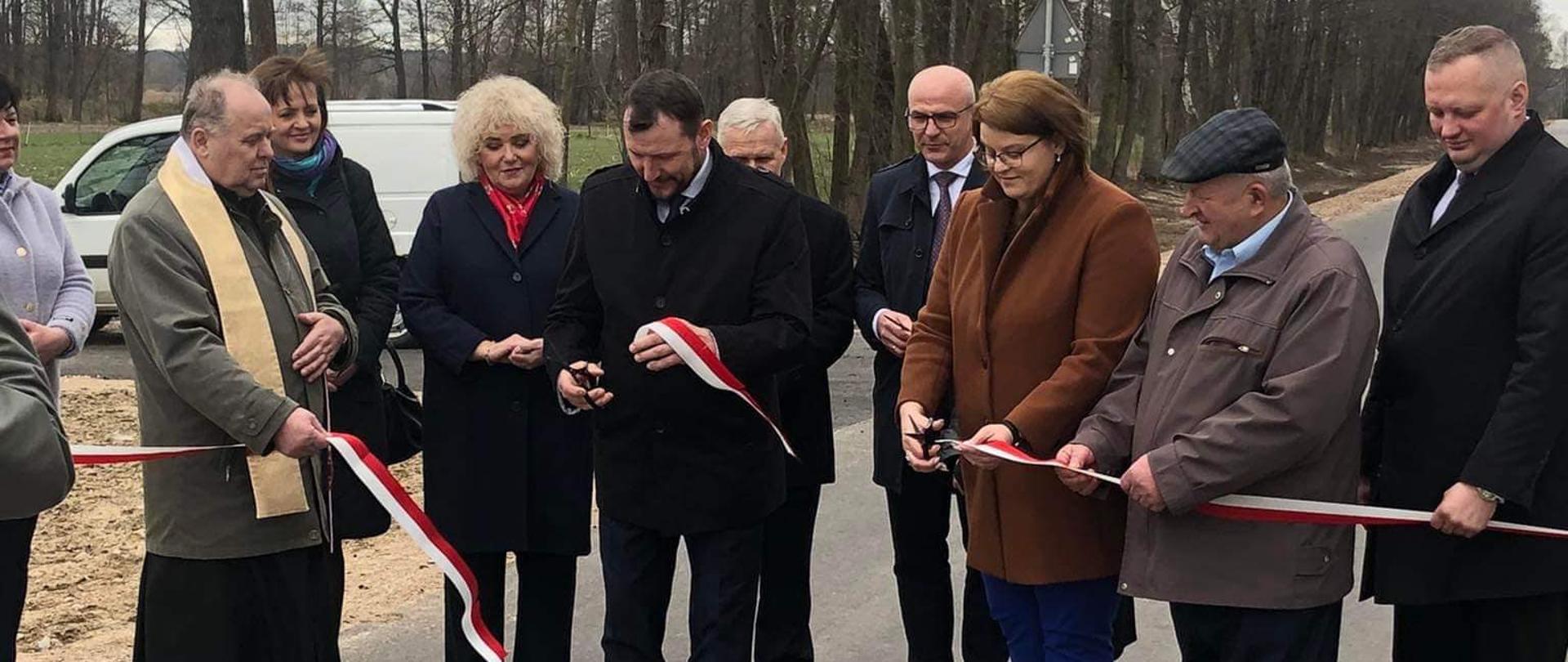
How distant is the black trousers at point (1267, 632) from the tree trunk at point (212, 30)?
1282cm

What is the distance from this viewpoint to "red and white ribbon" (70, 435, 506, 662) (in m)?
3.91

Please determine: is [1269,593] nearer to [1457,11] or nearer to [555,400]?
[555,400]

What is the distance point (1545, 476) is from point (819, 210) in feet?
7.84

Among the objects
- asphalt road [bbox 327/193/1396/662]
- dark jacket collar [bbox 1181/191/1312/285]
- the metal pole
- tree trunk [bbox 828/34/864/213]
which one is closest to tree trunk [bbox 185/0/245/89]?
the metal pole

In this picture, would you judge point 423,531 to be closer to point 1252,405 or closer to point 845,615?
point 1252,405

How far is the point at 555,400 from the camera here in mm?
4832

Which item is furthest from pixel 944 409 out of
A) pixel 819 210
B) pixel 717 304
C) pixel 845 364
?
pixel 845 364

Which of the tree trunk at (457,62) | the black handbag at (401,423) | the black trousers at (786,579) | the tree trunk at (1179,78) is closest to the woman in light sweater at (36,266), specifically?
the black handbag at (401,423)

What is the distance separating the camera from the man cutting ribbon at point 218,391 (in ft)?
12.4

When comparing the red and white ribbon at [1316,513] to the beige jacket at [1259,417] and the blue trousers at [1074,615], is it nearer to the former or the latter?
the beige jacket at [1259,417]

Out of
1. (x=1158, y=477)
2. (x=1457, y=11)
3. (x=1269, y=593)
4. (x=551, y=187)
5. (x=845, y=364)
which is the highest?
(x=1457, y=11)

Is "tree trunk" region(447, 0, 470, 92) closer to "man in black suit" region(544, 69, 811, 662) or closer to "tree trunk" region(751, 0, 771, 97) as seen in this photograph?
"tree trunk" region(751, 0, 771, 97)

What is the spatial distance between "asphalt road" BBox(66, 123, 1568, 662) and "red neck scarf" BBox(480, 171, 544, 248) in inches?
67.6

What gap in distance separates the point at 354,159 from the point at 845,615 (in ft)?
27.9
